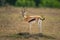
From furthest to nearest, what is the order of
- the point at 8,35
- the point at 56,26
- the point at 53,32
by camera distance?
the point at 56,26, the point at 53,32, the point at 8,35

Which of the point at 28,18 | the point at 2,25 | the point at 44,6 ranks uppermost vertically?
the point at 28,18

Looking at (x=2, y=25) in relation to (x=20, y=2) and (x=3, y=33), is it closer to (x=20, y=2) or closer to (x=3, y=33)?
(x=3, y=33)

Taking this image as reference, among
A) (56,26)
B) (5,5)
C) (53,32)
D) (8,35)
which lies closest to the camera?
(8,35)

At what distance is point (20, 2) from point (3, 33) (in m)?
14.4

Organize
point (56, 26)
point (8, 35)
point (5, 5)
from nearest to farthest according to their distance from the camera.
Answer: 1. point (8, 35)
2. point (56, 26)
3. point (5, 5)

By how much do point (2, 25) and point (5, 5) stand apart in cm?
1108

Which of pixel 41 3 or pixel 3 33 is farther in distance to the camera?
pixel 41 3

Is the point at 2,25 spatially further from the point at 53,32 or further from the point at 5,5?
the point at 5,5

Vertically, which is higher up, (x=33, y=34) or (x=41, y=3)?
(x=33, y=34)

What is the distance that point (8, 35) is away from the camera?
37.0ft

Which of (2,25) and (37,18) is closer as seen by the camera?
(37,18)

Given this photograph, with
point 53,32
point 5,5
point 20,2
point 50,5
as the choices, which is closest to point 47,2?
point 50,5

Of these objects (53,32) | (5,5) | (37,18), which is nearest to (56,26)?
(53,32)

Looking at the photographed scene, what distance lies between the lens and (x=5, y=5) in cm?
2492
